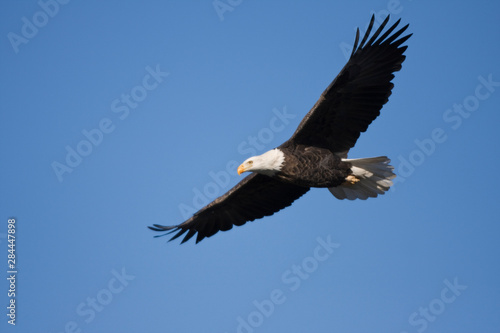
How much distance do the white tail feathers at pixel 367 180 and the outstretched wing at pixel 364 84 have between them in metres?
0.62


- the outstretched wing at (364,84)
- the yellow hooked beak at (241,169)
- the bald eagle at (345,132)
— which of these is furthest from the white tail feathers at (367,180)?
the yellow hooked beak at (241,169)

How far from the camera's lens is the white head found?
11235 mm

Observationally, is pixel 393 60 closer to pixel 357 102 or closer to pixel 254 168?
pixel 357 102

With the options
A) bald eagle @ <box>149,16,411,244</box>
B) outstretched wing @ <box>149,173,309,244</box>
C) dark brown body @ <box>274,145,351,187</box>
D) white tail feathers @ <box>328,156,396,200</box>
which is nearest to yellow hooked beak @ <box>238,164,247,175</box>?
bald eagle @ <box>149,16,411,244</box>

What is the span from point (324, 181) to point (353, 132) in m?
0.79

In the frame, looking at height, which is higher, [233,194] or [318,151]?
[233,194]

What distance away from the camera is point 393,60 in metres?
11.1

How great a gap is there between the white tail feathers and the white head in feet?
3.13

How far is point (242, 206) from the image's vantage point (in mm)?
12938

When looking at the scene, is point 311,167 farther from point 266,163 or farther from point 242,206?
point 242,206

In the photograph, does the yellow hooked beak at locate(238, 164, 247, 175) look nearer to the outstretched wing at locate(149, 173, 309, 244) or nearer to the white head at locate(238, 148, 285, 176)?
the white head at locate(238, 148, 285, 176)

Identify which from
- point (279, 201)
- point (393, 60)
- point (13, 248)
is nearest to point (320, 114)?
point (393, 60)

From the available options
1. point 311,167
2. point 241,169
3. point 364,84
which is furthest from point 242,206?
point 364,84

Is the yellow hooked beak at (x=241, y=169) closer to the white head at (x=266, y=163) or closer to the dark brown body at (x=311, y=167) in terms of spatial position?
the white head at (x=266, y=163)
